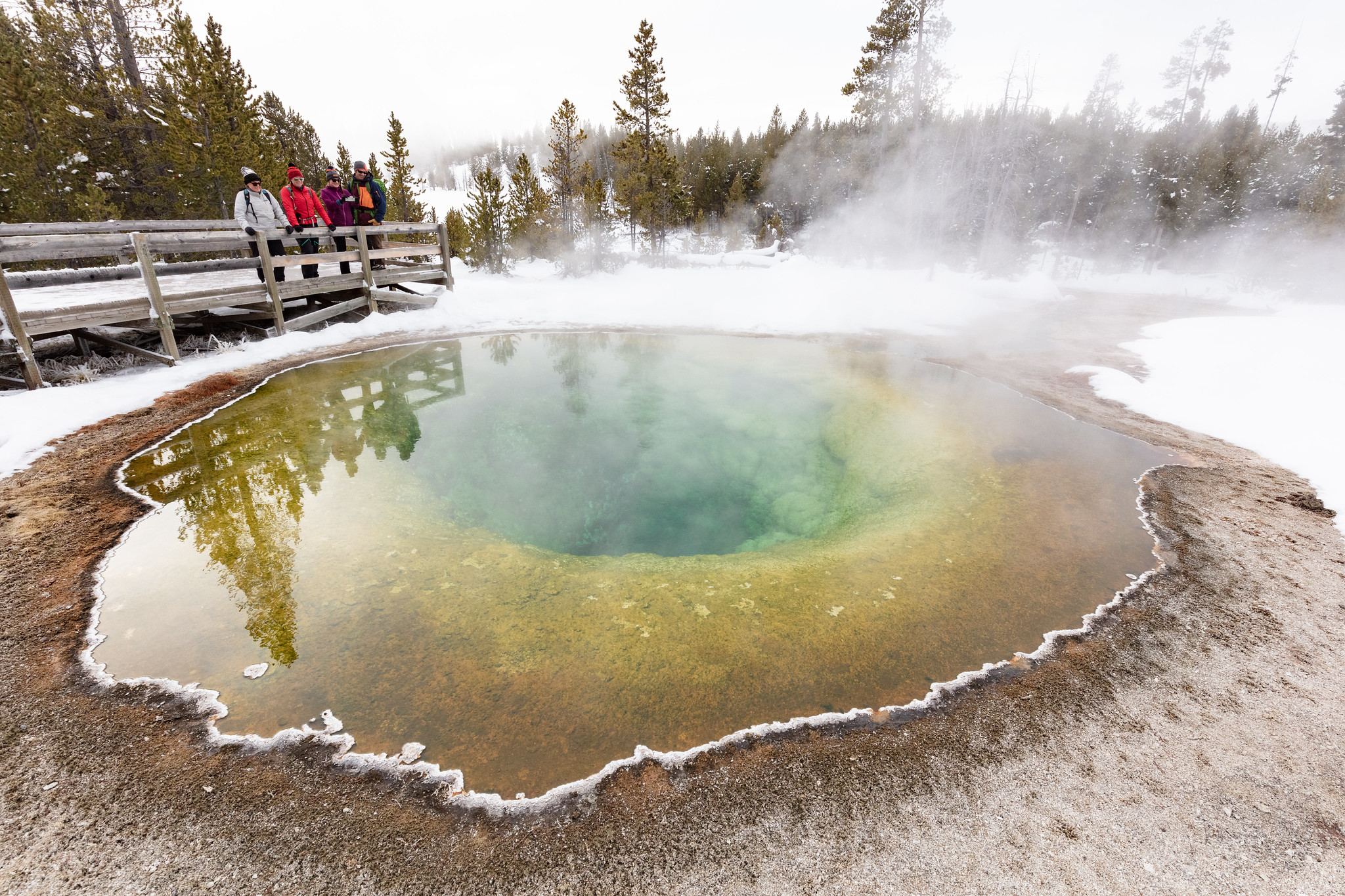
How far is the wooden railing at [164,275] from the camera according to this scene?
5.89 m

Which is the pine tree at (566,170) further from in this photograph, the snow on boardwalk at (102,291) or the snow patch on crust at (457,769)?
the snow patch on crust at (457,769)

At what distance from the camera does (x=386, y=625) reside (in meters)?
3.21

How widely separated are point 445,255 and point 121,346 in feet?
21.3

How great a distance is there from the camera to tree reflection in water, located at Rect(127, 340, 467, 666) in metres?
3.57

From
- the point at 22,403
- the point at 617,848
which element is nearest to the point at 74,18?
the point at 22,403

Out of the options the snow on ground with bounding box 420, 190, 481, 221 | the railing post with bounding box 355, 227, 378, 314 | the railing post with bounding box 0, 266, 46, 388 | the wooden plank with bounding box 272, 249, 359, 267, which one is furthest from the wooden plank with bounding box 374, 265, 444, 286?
the snow on ground with bounding box 420, 190, 481, 221

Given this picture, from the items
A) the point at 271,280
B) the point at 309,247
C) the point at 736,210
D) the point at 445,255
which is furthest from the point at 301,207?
the point at 736,210

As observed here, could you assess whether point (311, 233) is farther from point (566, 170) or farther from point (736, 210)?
point (736, 210)

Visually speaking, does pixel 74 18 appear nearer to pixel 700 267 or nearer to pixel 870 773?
pixel 700 267

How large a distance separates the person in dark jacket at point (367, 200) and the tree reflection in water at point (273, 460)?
12.4 feet

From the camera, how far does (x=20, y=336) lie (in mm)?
5711

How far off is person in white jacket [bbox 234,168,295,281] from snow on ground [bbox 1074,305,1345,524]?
42.9ft

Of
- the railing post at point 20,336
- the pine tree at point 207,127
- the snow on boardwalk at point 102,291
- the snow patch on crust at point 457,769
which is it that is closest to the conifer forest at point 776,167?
the pine tree at point 207,127

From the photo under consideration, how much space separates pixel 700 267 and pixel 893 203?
9.92 m
